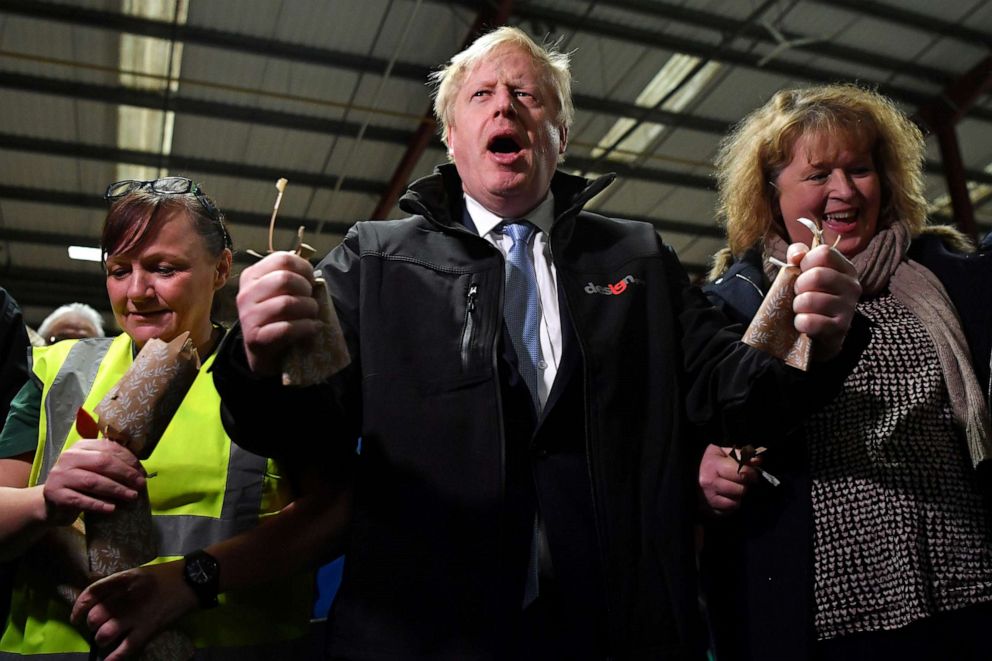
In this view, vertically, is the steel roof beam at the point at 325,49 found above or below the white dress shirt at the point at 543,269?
above

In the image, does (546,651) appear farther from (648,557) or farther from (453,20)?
(453,20)

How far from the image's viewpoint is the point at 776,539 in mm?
1740

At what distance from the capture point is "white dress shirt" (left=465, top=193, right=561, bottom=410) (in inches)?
61.2

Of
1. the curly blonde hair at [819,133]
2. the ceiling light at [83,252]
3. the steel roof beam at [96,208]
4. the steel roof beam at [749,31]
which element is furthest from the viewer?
the ceiling light at [83,252]

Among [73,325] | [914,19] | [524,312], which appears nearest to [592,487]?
[524,312]

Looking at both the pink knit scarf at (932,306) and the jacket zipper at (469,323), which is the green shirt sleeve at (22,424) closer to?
the jacket zipper at (469,323)

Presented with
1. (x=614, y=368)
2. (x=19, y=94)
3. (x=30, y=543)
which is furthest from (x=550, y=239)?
(x=19, y=94)

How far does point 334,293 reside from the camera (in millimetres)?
1585

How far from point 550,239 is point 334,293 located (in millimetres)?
423

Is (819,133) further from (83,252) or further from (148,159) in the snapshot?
(83,252)

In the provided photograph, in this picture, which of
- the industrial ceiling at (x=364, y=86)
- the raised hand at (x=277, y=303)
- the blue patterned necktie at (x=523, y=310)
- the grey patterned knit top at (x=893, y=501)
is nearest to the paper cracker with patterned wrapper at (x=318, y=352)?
the raised hand at (x=277, y=303)

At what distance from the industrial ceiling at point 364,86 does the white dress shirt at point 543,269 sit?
6737 mm

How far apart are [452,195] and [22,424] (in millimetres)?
986

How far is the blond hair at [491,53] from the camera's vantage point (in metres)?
1.92
